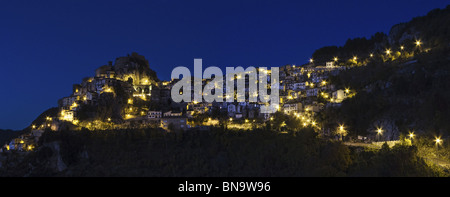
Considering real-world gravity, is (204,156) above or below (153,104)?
below

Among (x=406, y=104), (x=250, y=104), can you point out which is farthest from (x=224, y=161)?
(x=406, y=104)

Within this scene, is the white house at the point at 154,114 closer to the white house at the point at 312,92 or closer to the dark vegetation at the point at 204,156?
the dark vegetation at the point at 204,156

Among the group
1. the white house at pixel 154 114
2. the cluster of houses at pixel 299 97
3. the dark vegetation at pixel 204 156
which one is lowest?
the dark vegetation at pixel 204 156

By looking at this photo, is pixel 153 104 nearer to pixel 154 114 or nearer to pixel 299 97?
pixel 154 114

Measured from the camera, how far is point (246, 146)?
34.8 m

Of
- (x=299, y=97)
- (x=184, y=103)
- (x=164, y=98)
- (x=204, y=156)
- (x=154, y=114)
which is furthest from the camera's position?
(x=164, y=98)

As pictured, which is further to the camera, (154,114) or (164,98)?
(164,98)

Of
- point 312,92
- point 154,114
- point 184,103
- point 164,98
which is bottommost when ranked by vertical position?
point 154,114

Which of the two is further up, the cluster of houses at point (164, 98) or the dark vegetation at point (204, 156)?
the cluster of houses at point (164, 98)

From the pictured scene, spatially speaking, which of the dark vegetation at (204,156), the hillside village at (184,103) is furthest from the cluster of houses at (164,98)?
the dark vegetation at (204,156)

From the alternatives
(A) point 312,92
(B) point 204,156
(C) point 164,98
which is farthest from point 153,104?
(A) point 312,92

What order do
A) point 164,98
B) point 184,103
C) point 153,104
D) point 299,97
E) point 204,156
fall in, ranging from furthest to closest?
point 164,98
point 184,103
point 153,104
point 299,97
point 204,156

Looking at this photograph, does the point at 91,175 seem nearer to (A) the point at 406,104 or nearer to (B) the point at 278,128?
(B) the point at 278,128
